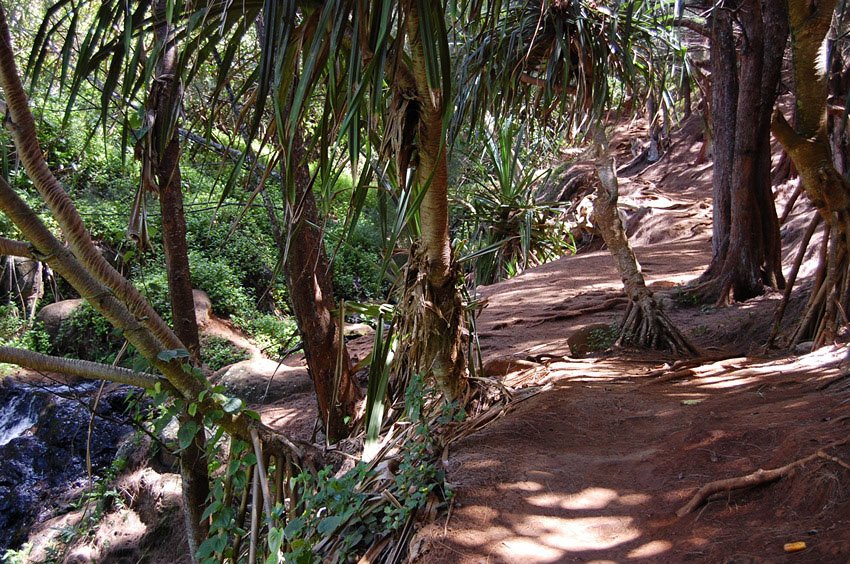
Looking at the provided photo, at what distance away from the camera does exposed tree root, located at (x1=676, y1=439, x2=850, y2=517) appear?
7.66 ft

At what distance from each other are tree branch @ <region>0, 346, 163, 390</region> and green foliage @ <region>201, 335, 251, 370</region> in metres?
6.48

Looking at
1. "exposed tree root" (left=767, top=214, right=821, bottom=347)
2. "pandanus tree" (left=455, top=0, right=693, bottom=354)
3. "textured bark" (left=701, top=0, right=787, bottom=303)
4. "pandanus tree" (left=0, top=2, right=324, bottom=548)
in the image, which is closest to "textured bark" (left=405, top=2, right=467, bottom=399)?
"pandanus tree" (left=0, top=2, right=324, bottom=548)

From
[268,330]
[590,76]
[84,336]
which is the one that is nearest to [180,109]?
[590,76]

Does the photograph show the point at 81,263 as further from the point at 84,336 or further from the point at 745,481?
the point at 84,336

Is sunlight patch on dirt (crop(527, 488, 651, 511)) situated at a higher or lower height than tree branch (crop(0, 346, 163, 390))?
lower

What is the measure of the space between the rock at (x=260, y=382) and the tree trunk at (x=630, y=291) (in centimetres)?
325

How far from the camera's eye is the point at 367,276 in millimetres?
13523

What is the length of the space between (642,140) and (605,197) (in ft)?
55.6

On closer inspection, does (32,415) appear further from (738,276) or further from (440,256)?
(738,276)

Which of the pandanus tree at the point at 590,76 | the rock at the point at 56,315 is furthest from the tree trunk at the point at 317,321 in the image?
the rock at the point at 56,315

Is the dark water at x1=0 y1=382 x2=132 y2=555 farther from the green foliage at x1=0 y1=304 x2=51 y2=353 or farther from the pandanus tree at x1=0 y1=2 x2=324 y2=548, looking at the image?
the pandanus tree at x1=0 y1=2 x2=324 y2=548

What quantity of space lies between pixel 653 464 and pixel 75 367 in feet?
7.23

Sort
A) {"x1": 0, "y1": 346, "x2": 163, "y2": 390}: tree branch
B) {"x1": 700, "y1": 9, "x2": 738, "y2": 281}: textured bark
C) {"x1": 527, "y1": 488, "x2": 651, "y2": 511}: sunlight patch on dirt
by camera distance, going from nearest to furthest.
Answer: {"x1": 0, "y1": 346, "x2": 163, "y2": 390}: tree branch
{"x1": 527, "y1": 488, "x2": 651, "y2": 511}: sunlight patch on dirt
{"x1": 700, "y1": 9, "x2": 738, "y2": 281}: textured bark

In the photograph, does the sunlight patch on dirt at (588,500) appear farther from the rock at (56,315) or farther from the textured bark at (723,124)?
the rock at (56,315)
